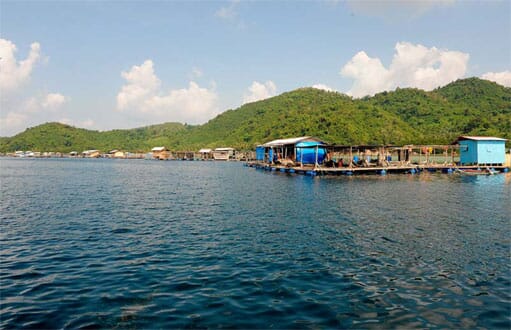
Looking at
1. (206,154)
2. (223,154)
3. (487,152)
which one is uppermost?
(206,154)

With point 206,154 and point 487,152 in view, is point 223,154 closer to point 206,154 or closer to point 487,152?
point 206,154

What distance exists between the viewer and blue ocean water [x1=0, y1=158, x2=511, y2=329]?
30.8 feet

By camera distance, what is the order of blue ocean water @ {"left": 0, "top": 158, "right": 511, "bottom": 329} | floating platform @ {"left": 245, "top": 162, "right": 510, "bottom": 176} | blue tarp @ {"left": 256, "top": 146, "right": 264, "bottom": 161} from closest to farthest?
blue ocean water @ {"left": 0, "top": 158, "right": 511, "bottom": 329} < floating platform @ {"left": 245, "top": 162, "right": 510, "bottom": 176} < blue tarp @ {"left": 256, "top": 146, "right": 264, "bottom": 161}

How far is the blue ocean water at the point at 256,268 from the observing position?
9375 mm

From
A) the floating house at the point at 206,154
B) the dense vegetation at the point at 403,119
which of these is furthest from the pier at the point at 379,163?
the floating house at the point at 206,154

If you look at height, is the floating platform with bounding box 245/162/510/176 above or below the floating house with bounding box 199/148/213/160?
below

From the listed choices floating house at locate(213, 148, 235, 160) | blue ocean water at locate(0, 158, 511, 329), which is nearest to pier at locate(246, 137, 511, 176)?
blue ocean water at locate(0, 158, 511, 329)

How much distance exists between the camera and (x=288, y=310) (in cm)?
966

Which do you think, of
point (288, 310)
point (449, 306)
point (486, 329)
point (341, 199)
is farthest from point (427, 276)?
point (341, 199)

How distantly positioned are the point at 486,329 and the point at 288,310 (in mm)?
5273

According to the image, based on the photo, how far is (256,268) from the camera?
1310cm

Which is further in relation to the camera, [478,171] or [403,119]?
[403,119]

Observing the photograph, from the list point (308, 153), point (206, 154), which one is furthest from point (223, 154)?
point (308, 153)

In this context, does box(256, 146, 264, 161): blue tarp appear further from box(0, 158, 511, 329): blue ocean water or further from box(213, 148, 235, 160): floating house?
box(0, 158, 511, 329): blue ocean water
